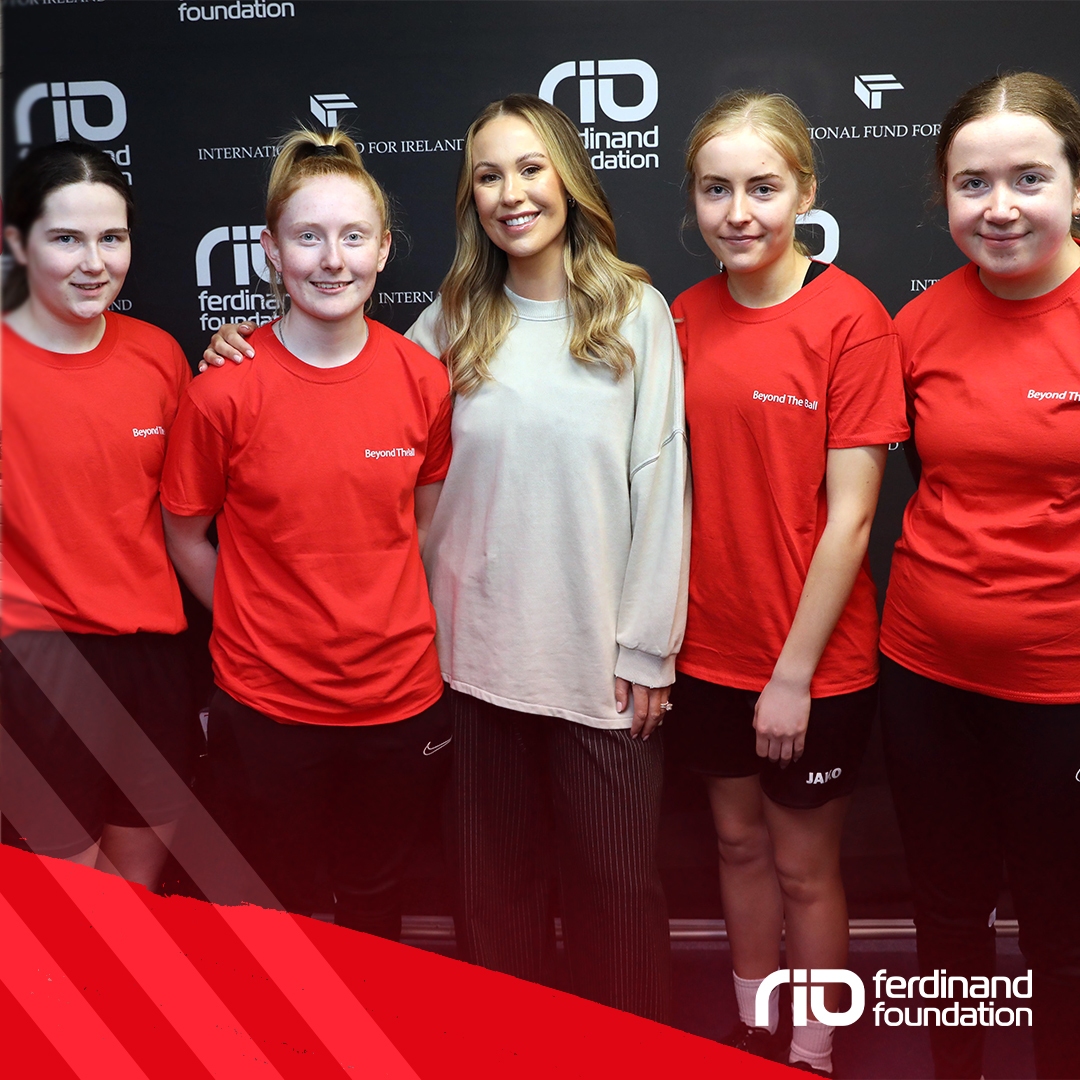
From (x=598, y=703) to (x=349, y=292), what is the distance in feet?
2.54

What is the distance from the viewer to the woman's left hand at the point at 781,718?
152 centimetres

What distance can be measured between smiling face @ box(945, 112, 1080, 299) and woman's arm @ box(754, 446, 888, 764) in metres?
0.33

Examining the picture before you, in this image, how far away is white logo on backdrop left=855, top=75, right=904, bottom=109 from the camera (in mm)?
1907

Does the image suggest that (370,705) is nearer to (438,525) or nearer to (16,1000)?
(438,525)

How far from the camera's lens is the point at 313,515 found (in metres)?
1.46

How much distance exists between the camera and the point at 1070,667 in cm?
139

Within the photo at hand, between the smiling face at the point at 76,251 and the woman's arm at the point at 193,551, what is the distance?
355mm

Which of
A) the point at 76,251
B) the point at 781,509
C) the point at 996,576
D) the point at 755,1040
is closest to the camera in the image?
the point at 76,251

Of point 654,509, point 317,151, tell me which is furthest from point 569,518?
point 317,151
